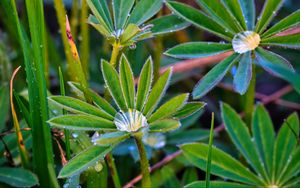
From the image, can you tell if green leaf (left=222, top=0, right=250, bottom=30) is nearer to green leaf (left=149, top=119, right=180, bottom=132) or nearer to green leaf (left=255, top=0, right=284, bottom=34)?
green leaf (left=255, top=0, right=284, bottom=34)

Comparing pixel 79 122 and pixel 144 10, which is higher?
pixel 144 10

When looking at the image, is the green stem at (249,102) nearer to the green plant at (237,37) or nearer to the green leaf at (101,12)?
the green plant at (237,37)

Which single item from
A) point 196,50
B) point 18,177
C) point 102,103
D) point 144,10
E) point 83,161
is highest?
point 144,10

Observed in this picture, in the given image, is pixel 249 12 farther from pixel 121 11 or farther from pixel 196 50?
pixel 121 11

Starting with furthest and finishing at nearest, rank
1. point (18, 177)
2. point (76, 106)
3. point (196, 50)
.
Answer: point (18, 177)
point (196, 50)
point (76, 106)

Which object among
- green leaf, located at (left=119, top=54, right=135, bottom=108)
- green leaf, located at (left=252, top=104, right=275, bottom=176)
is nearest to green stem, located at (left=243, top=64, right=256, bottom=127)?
green leaf, located at (left=252, top=104, right=275, bottom=176)

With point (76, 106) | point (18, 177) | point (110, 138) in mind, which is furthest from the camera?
point (18, 177)

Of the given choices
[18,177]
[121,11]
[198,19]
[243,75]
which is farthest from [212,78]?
[18,177]
